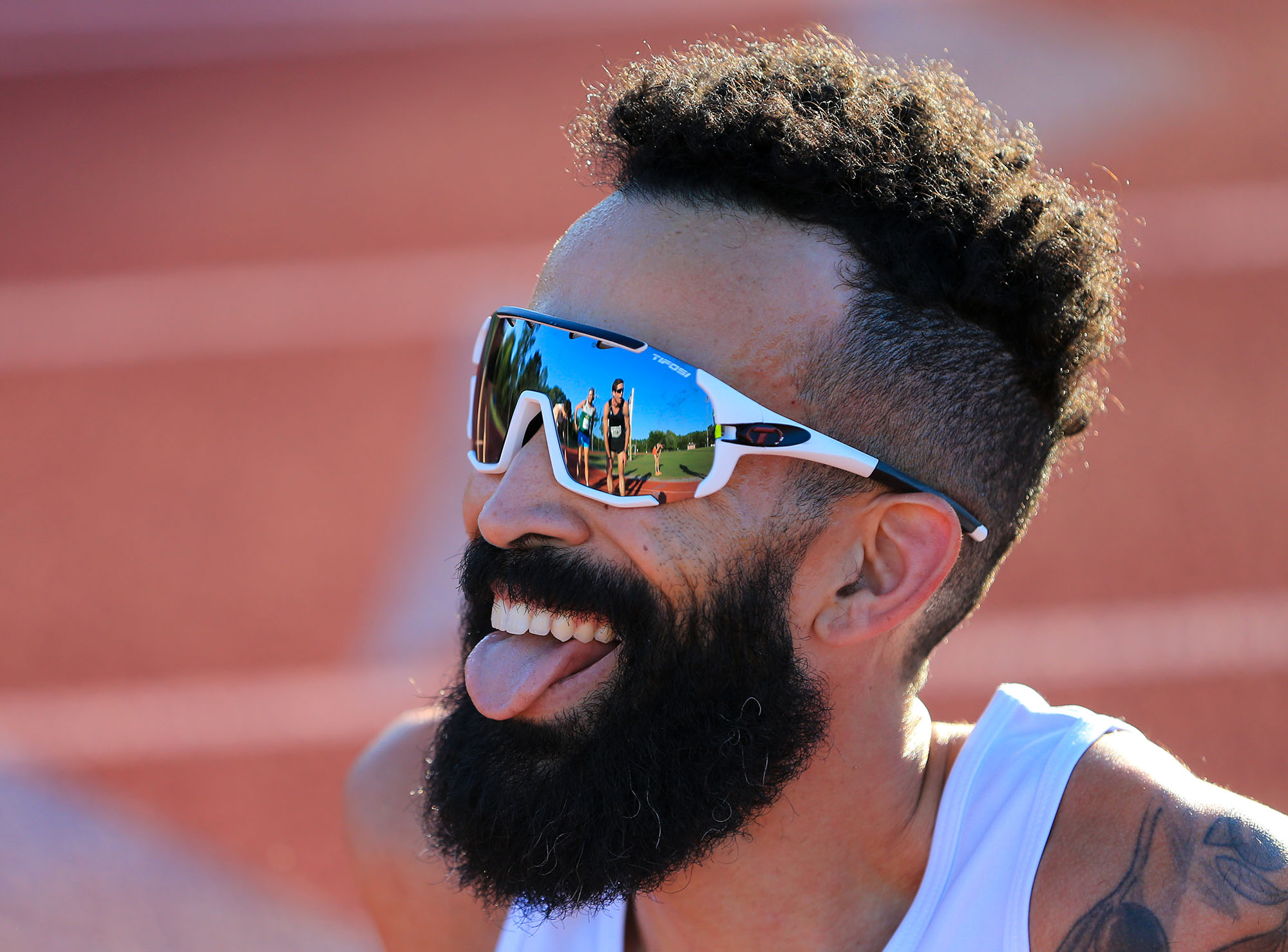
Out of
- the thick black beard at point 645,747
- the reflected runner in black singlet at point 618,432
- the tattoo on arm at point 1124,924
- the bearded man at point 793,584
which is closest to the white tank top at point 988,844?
the bearded man at point 793,584

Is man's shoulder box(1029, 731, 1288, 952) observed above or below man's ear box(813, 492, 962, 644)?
below

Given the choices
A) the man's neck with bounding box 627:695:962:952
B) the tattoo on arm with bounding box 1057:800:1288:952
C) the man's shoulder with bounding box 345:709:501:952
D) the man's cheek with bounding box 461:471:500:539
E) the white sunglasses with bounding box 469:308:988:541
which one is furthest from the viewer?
the man's shoulder with bounding box 345:709:501:952

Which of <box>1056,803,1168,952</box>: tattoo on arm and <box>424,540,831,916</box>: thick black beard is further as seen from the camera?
<box>424,540,831,916</box>: thick black beard

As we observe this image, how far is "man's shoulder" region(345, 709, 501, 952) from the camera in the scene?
3.04m

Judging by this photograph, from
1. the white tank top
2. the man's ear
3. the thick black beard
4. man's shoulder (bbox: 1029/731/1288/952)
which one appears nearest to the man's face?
the thick black beard

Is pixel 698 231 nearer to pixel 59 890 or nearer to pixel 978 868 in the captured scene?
pixel 978 868

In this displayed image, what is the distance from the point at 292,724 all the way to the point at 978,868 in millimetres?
4662

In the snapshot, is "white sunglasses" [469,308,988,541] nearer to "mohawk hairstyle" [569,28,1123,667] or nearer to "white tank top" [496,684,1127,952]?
"mohawk hairstyle" [569,28,1123,667]

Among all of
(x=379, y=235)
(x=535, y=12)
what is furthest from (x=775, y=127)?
(x=535, y=12)

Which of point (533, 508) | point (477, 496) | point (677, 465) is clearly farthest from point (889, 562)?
point (477, 496)

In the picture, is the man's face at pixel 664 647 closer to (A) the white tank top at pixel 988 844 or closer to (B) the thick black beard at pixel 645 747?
(B) the thick black beard at pixel 645 747

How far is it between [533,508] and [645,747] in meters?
0.53

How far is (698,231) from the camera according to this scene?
2.54m

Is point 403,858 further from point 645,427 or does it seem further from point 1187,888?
point 1187,888
